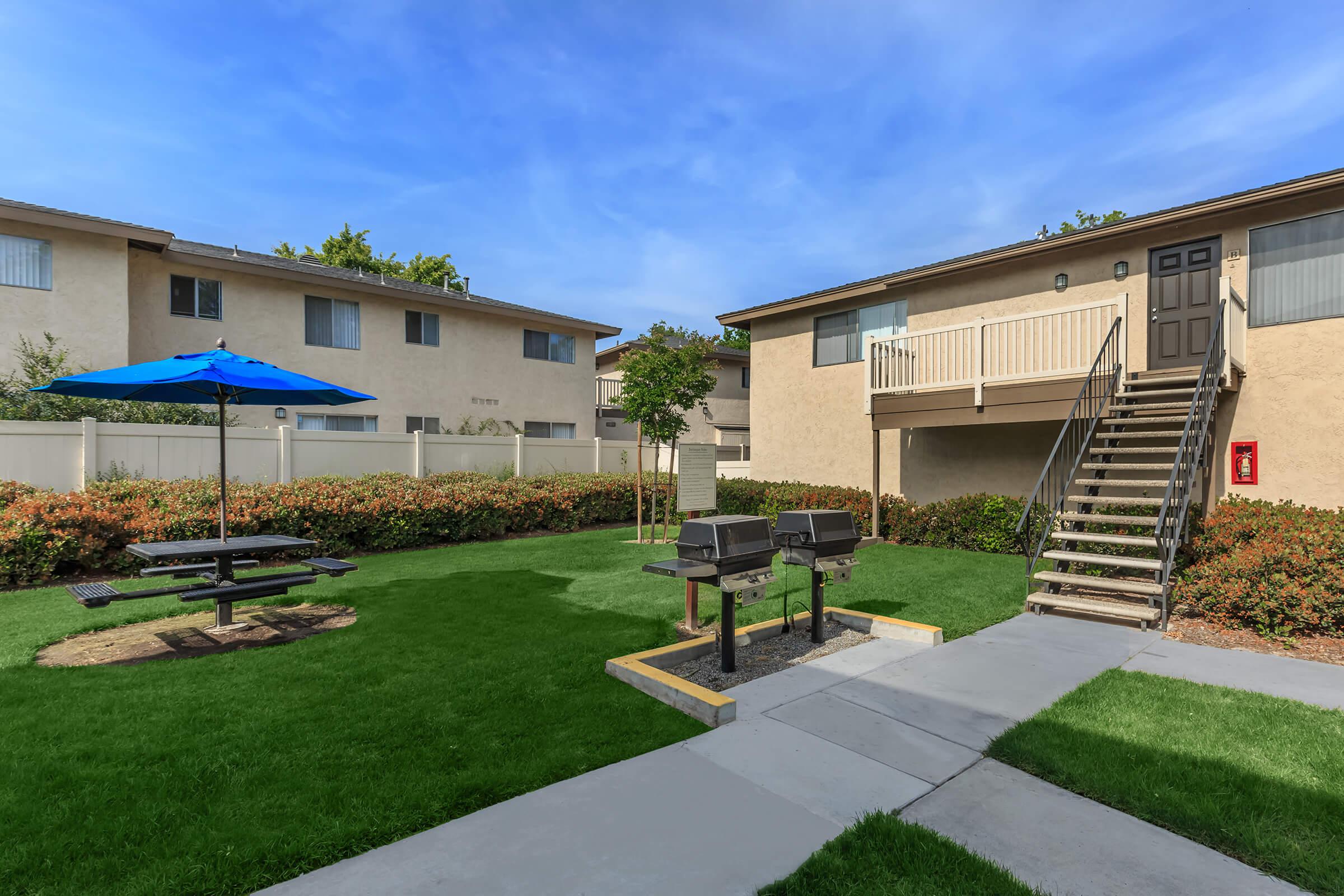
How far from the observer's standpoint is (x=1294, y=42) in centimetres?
987

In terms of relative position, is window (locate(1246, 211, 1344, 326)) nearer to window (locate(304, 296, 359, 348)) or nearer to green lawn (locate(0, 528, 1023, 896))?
green lawn (locate(0, 528, 1023, 896))

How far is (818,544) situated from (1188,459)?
5.31 meters

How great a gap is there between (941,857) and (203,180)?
1828 centimetres

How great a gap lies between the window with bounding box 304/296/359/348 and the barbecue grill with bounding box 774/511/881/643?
1464 centimetres

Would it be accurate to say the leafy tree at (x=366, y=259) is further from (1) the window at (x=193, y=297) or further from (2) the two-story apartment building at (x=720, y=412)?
(1) the window at (x=193, y=297)

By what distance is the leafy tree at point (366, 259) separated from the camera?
33875 mm

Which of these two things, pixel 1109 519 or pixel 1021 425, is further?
pixel 1021 425

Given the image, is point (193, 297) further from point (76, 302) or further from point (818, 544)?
point (818, 544)

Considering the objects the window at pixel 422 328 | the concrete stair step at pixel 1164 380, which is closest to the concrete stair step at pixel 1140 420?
the concrete stair step at pixel 1164 380

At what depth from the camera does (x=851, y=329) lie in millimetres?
14039

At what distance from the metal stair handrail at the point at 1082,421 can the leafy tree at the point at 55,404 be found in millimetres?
13591

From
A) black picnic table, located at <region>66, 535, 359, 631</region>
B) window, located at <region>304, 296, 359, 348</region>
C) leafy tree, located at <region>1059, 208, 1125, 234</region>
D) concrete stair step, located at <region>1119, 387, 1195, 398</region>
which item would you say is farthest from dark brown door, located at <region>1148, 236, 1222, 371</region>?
leafy tree, located at <region>1059, 208, 1125, 234</region>

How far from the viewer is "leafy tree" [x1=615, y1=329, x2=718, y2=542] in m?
11.9

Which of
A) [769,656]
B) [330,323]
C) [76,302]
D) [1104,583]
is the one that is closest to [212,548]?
[769,656]
